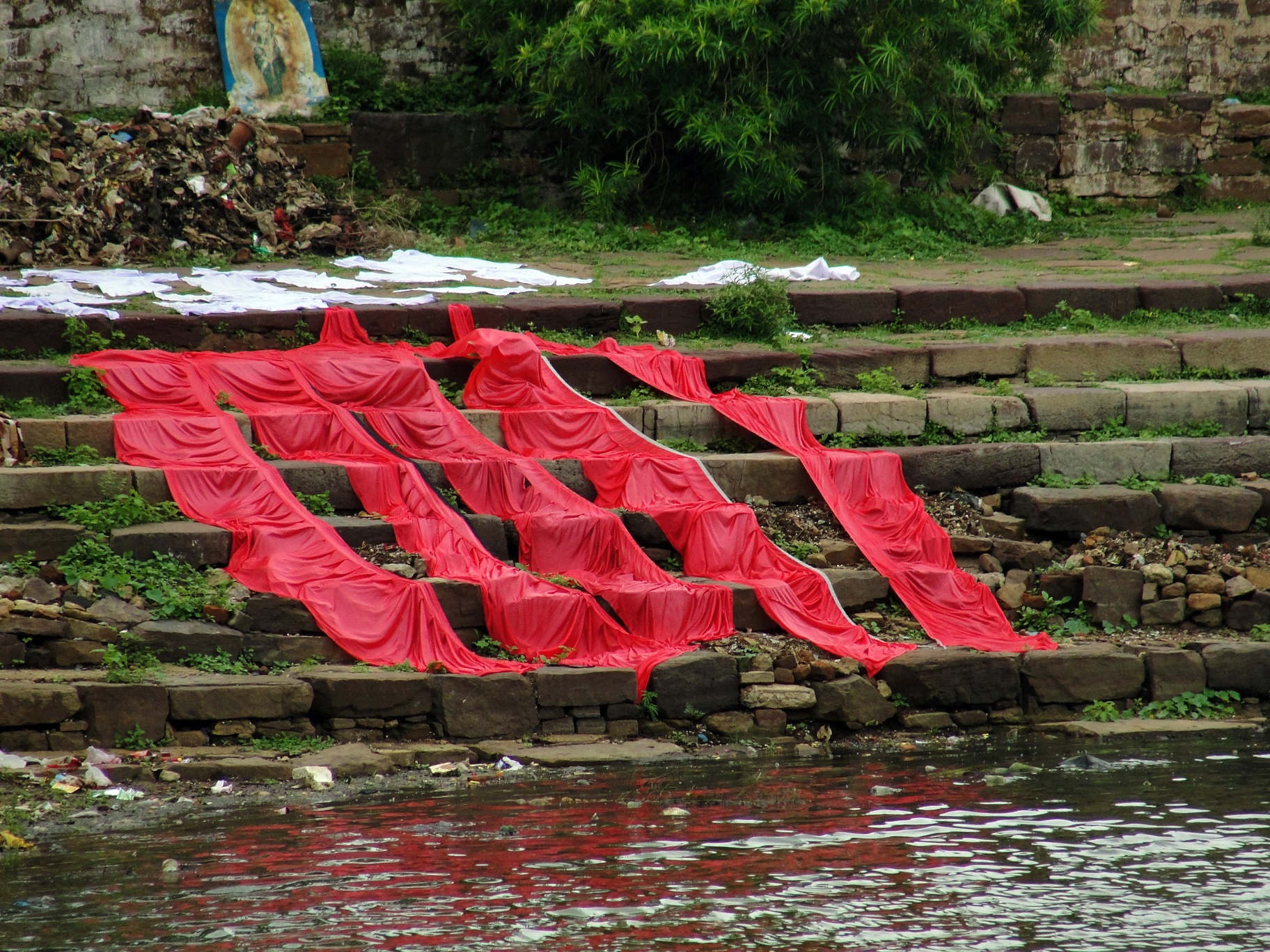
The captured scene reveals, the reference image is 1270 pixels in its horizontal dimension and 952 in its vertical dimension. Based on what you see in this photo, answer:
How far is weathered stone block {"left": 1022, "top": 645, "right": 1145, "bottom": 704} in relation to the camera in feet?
23.0

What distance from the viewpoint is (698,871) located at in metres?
4.64

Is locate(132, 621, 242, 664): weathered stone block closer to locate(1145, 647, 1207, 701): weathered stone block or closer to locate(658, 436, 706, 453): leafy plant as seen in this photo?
locate(658, 436, 706, 453): leafy plant

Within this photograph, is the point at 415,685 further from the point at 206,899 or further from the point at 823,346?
the point at 823,346

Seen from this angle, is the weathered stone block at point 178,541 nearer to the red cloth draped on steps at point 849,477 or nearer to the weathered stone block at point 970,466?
the red cloth draped on steps at point 849,477

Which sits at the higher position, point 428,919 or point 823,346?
point 823,346

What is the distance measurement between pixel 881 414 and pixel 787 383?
730 mm

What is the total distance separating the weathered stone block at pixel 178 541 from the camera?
6711 millimetres

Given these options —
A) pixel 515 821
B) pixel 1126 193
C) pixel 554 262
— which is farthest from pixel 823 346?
pixel 1126 193

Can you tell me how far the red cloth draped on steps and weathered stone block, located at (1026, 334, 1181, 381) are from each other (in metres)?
2.06

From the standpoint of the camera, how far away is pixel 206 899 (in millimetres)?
4344

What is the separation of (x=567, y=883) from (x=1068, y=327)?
7.24m

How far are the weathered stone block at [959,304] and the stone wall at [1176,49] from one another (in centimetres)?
581

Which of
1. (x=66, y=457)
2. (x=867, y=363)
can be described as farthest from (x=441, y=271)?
(x=66, y=457)

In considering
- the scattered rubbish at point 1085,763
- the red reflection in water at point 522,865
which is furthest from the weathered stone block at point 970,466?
the red reflection in water at point 522,865
